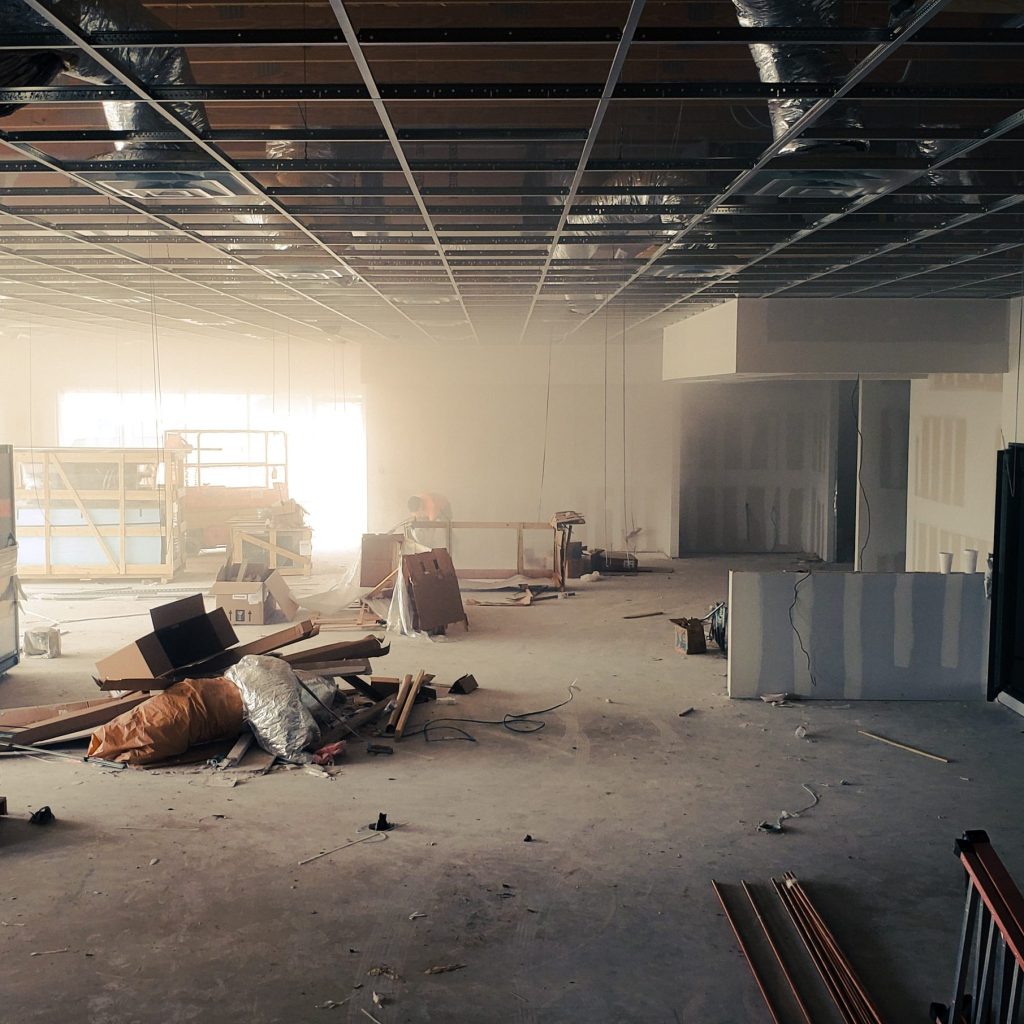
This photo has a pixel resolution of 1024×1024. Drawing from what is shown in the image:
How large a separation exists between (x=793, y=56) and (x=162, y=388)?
17.4m

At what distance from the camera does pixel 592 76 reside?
14.6ft

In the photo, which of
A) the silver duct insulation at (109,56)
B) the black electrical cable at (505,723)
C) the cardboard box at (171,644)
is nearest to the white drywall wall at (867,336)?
the black electrical cable at (505,723)

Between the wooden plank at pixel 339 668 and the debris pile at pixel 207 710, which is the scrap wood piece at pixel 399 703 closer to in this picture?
the debris pile at pixel 207 710

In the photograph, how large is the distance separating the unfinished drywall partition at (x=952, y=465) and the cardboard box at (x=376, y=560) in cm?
633

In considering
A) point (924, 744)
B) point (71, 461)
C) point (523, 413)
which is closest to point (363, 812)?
point (924, 744)

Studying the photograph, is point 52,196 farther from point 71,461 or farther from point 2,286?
point 71,461

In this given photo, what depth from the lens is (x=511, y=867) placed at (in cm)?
494

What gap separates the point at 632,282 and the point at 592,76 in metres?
5.11

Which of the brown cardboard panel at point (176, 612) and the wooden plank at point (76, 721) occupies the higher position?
the brown cardboard panel at point (176, 612)

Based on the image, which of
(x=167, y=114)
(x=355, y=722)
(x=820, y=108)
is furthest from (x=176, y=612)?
(x=820, y=108)

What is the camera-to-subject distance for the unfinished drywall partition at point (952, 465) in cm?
1026

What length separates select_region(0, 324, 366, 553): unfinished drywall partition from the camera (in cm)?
1931

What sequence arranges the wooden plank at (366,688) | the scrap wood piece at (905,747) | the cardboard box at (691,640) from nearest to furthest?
the scrap wood piece at (905,747), the wooden plank at (366,688), the cardboard box at (691,640)

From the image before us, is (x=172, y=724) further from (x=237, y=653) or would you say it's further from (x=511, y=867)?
(x=511, y=867)
